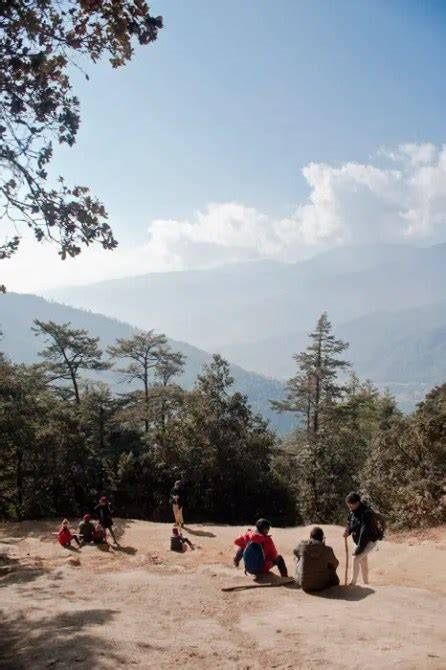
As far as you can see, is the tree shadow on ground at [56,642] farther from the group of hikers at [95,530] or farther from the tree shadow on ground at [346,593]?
the group of hikers at [95,530]

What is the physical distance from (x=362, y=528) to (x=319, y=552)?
3.41ft

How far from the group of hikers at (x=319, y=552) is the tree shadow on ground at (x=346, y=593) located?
125 millimetres

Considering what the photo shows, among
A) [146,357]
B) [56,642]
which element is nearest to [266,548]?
[56,642]

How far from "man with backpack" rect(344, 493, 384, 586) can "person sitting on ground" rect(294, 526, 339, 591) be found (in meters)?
0.60

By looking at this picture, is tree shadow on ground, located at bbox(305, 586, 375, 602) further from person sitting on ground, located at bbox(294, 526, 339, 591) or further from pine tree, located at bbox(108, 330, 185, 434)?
pine tree, located at bbox(108, 330, 185, 434)

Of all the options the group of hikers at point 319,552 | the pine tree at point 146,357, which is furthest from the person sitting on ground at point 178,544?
the pine tree at point 146,357

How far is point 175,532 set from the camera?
15203 millimetres

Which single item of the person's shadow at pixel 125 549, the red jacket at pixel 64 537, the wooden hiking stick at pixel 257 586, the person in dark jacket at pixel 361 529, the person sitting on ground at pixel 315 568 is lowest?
the person's shadow at pixel 125 549

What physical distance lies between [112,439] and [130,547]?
13922mm

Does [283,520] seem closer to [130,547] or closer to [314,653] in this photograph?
[130,547]

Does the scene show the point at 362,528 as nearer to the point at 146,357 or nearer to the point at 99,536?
the point at 99,536

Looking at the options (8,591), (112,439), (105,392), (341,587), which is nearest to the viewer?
(341,587)

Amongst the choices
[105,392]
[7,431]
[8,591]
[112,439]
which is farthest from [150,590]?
[105,392]

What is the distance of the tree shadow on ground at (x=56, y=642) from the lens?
5949 mm
